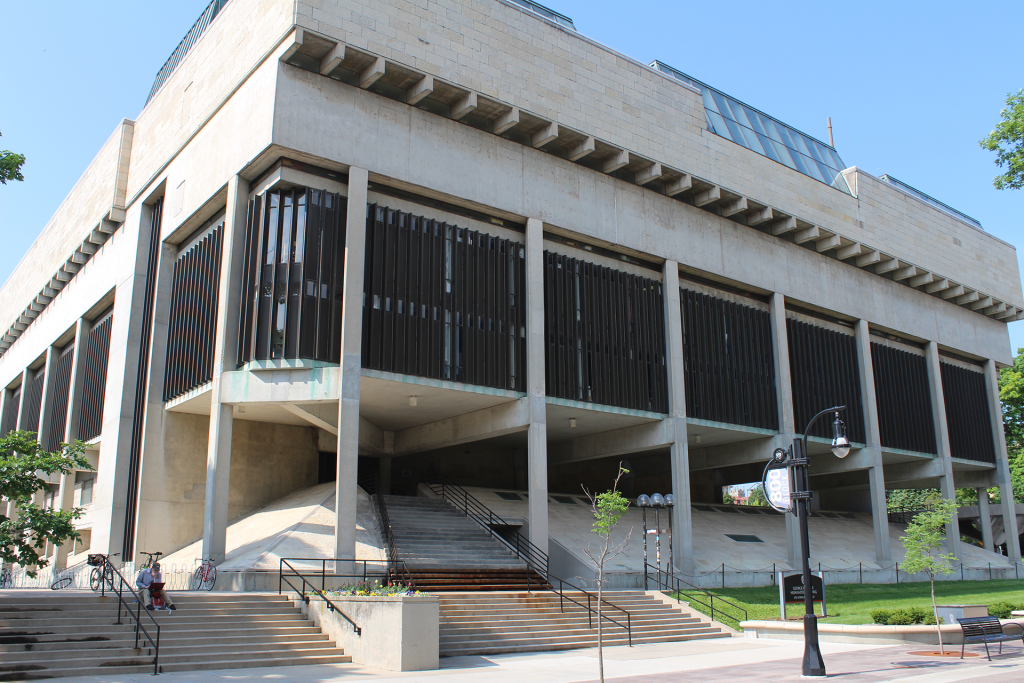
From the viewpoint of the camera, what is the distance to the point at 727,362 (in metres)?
35.8

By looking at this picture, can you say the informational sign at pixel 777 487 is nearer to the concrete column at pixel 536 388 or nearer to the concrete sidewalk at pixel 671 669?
→ the concrete sidewalk at pixel 671 669

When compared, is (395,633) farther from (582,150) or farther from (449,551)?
(582,150)

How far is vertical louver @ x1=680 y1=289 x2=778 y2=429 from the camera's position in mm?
34531

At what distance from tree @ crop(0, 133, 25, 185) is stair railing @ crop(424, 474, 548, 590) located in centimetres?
1765

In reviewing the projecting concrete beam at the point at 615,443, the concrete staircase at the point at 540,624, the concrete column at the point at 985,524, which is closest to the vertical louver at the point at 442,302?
the projecting concrete beam at the point at 615,443

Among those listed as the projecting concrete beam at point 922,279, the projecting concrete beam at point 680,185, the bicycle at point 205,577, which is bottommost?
the bicycle at point 205,577

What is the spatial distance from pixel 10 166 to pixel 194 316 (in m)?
12.6

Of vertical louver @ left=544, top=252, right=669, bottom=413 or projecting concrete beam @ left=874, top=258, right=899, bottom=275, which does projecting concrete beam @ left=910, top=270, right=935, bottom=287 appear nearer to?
projecting concrete beam @ left=874, top=258, right=899, bottom=275

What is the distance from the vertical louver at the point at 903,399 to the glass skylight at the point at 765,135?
9445 millimetres

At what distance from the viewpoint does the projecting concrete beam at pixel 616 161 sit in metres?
32.1

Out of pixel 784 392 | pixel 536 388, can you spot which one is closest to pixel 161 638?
pixel 536 388

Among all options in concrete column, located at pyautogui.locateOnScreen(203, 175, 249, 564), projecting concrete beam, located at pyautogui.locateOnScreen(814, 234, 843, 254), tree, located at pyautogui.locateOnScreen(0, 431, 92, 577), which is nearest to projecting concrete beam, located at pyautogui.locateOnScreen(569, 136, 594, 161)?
concrete column, located at pyautogui.locateOnScreen(203, 175, 249, 564)

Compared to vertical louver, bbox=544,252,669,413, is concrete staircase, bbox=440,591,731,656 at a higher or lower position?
lower

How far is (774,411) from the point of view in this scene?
3684 centimetres
